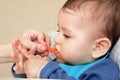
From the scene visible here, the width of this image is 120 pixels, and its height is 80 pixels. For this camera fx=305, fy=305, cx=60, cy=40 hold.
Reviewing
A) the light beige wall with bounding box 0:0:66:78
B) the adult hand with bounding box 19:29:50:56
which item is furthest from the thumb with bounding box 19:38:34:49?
the light beige wall with bounding box 0:0:66:78

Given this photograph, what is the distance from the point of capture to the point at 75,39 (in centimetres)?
79

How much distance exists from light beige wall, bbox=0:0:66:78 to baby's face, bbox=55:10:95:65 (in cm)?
53

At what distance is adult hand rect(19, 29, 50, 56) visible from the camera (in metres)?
0.82

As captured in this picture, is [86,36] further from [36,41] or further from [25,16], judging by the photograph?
[25,16]

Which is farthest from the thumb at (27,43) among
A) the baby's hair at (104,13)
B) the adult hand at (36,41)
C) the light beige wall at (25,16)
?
the light beige wall at (25,16)

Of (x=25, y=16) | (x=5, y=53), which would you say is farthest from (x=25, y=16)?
(x=5, y=53)

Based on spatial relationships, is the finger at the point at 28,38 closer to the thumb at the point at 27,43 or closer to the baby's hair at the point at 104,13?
the thumb at the point at 27,43

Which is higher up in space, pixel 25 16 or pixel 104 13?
pixel 104 13

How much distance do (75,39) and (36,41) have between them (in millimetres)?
134

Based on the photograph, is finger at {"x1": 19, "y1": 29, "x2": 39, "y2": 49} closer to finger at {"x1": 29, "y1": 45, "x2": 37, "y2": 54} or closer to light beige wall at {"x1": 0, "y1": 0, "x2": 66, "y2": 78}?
finger at {"x1": 29, "y1": 45, "x2": 37, "y2": 54}

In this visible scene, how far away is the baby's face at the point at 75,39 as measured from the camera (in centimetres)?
78

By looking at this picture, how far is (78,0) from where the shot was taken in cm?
80

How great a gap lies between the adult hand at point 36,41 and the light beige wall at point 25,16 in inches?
17.9

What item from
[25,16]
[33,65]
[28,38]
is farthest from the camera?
[25,16]
